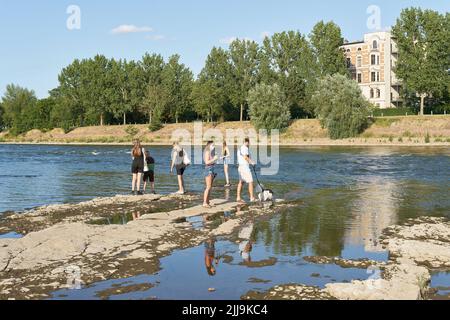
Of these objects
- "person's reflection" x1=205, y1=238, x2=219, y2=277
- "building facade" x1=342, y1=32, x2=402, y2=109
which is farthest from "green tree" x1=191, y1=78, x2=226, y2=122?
"person's reflection" x1=205, y1=238, x2=219, y2=277

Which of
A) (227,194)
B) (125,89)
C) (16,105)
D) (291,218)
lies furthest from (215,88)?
(291,218)

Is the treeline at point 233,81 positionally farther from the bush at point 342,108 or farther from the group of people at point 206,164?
the group of people at point 206,164

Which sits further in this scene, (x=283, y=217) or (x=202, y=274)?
(x=283, y=217)

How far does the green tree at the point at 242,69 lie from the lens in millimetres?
92312

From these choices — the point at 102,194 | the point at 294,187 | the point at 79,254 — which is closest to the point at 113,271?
the point at 79,254

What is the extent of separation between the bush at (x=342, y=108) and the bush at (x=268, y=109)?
27.8 ft

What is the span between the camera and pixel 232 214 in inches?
607

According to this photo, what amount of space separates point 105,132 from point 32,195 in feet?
275

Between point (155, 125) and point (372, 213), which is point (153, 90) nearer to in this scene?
point (155, 125)

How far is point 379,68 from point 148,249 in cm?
8964

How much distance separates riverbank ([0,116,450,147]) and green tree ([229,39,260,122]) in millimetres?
5451

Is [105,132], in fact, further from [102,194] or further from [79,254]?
[79,254]

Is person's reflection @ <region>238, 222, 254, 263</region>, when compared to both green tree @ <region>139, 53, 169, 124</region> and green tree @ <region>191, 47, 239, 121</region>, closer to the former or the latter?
green tree @ <region>191, 47, 239, 121</region>

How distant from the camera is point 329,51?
275 ft
